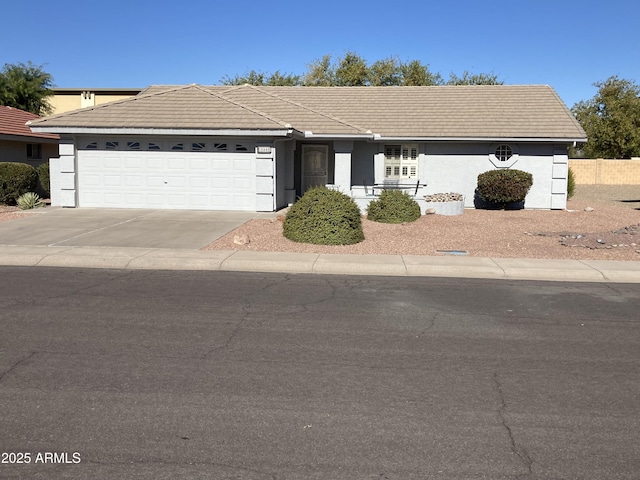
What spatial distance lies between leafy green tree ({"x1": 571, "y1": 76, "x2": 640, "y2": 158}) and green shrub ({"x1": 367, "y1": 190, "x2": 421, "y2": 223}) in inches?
1642

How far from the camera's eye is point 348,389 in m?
5.78

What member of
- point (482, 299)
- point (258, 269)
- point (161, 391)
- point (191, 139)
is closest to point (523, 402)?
point (161, 391)

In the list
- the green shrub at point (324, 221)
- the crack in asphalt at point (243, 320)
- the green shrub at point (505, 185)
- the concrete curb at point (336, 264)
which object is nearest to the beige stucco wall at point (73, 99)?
the green shrub at point (505, 185)

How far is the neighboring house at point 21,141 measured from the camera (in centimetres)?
2725

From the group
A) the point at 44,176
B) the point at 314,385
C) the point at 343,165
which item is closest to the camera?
the point at 314,385

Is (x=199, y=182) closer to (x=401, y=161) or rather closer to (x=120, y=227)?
(x=120, y=227)

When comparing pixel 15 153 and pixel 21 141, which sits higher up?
pixel 21 141

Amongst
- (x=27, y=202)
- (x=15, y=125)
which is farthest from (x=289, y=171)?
(x=15, y=125)

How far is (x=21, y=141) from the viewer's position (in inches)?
1107

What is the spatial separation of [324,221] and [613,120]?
47.7 meters

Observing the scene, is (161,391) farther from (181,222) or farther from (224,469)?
(181,222)

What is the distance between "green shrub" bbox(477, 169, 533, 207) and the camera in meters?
23.0

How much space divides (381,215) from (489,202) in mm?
6686

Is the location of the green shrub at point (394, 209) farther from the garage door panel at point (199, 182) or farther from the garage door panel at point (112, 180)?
the garage door panel at point (112, 180)
